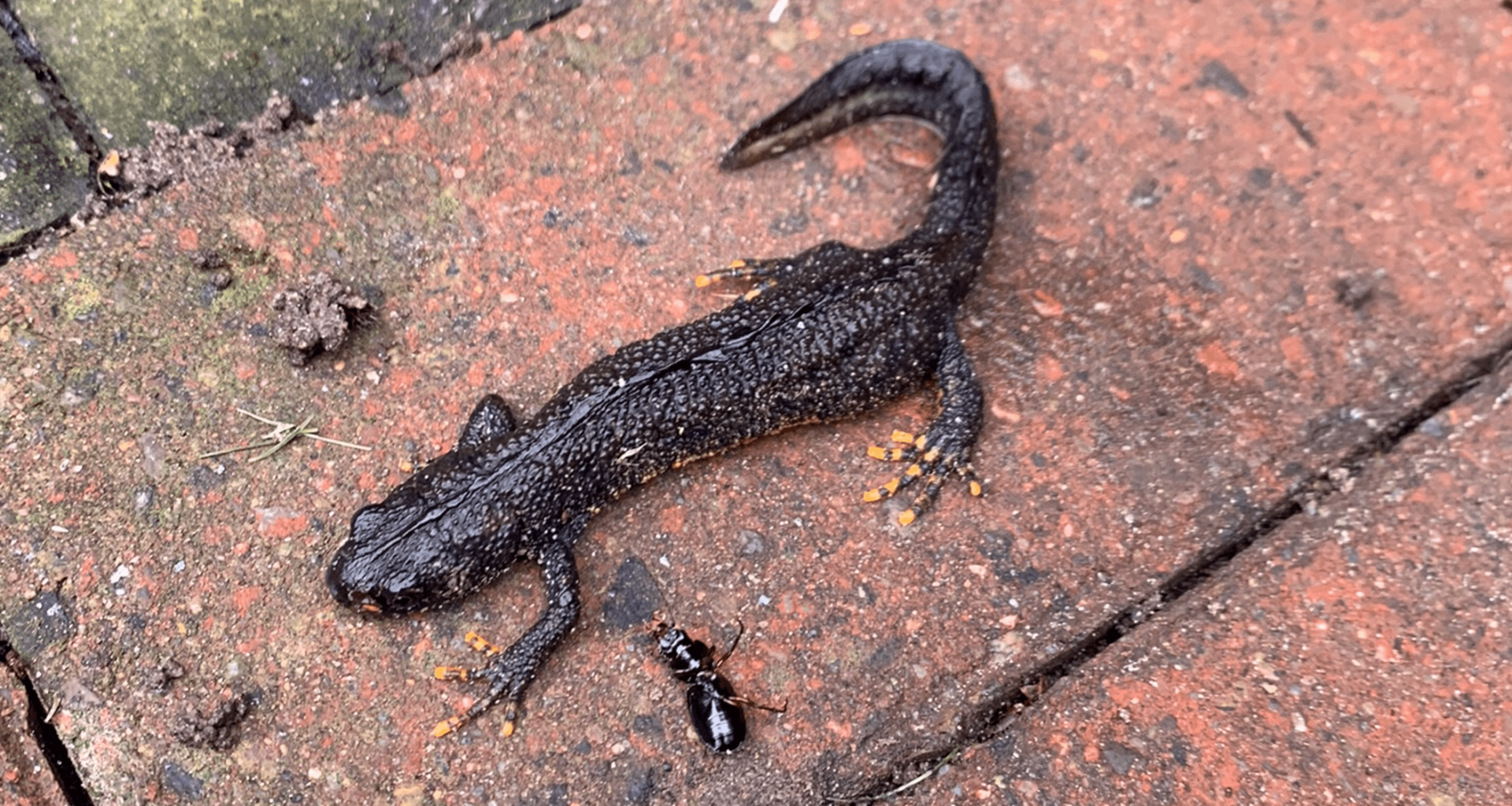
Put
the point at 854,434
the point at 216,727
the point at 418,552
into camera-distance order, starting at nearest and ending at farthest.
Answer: the point at 216,727 → the point at 418,552 → the point at 854,434

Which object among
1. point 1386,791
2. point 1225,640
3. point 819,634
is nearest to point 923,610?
point 819,634

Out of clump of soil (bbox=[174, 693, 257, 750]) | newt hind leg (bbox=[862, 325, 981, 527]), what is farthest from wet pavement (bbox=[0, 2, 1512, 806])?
newt hind leg (bbox=[862, 325, 981, 527])

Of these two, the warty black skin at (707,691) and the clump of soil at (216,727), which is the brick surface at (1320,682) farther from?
the clump of soil at (216,727)

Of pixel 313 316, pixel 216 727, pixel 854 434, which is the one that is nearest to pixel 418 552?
pixel 216 727

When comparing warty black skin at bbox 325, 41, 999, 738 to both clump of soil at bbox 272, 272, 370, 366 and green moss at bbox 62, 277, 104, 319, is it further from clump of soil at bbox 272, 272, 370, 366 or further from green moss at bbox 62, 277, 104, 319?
green moss at bbox 62, 277, 104, 319

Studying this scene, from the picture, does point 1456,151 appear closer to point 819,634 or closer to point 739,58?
point 739,58

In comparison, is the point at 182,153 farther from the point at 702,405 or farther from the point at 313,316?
the point at 702,405
